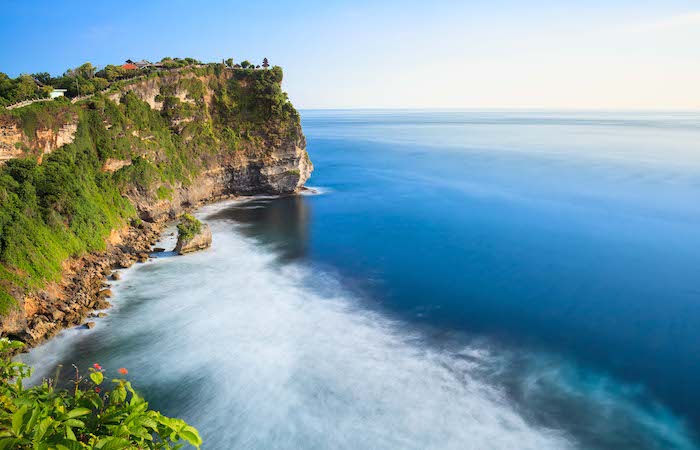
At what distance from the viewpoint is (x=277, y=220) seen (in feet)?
147

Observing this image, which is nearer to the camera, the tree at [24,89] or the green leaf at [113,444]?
the green leaf at [113,444]

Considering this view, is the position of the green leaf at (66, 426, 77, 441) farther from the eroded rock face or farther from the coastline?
the eroded rock face

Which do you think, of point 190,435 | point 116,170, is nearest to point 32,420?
point 190,435

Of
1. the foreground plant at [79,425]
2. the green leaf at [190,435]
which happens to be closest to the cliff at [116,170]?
the foreground plant at [79,425]

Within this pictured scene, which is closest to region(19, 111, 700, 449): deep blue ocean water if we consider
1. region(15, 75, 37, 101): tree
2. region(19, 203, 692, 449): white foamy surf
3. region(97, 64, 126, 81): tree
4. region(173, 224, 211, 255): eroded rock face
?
region(19, 203, 692, 449): white foamy surf

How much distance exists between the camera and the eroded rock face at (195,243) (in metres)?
33.4

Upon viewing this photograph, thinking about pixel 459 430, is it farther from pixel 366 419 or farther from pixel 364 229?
pixel 364 229

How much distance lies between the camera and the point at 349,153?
325ft

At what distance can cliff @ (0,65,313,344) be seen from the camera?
77.0 feet

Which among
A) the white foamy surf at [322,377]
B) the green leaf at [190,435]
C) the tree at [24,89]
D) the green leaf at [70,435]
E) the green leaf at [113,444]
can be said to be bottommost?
the white foamy surf at [322,377]

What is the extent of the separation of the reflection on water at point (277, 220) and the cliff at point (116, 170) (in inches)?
151

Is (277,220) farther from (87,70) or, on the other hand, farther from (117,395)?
(117,395)

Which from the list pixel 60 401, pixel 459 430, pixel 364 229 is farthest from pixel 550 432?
pixel 364 229

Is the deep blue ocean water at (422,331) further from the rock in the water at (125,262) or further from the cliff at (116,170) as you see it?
the cliff at (116,170)
